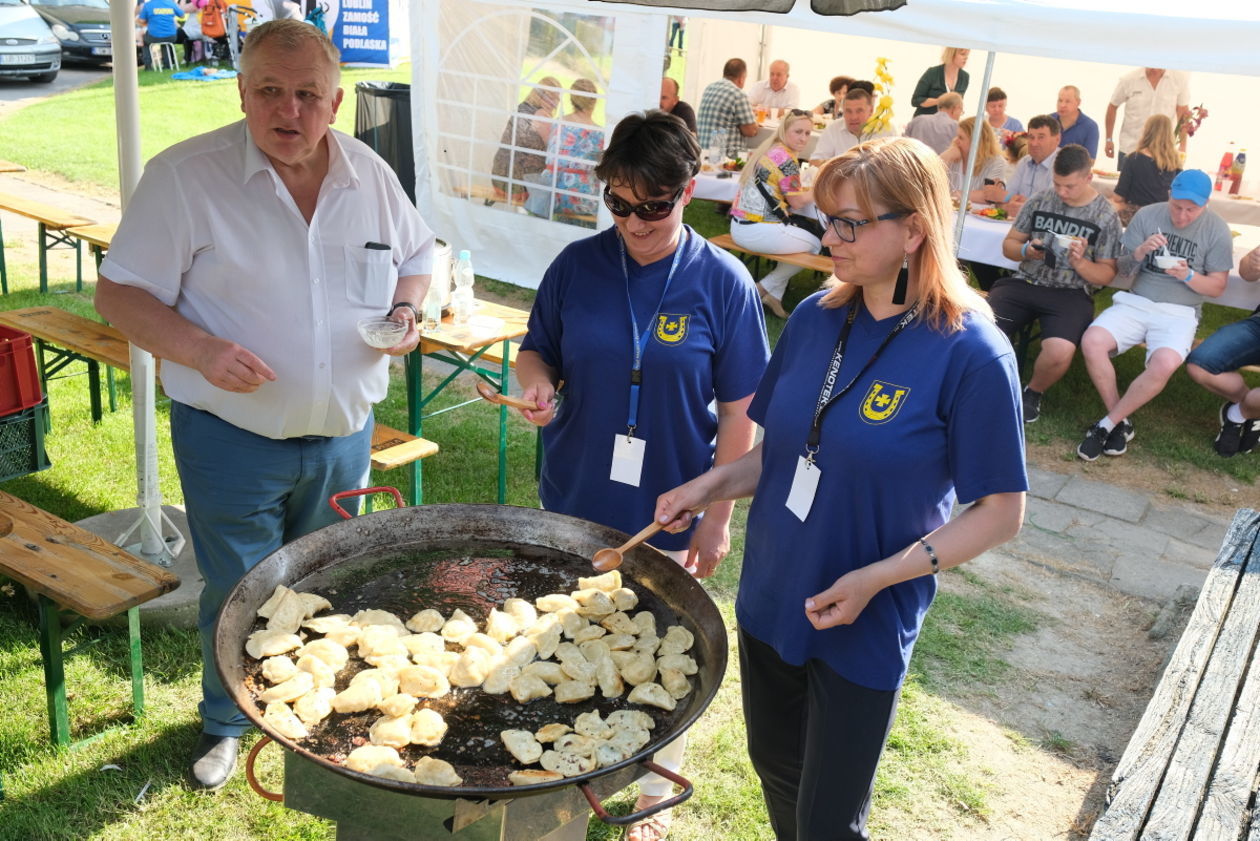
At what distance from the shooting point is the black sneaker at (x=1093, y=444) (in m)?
6.53

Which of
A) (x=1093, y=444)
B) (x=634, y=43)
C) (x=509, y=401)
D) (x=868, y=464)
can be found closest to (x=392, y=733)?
(x=509, y=401)

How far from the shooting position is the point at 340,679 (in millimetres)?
Result: 2148

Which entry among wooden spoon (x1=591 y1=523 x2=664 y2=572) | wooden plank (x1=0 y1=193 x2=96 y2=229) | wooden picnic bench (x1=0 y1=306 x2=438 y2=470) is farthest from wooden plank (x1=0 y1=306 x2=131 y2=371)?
wooden spoon (x1=591 y1=523 x2=664 y2=572)

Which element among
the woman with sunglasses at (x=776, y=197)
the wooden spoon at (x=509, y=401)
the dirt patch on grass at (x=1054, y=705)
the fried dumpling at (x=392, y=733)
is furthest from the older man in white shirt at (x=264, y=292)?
the woman with sunglasses at (x=776, y=197)

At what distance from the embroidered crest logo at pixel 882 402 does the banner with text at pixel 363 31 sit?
1851 centimetres

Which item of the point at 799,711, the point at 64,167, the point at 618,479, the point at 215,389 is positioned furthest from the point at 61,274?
the point at 799,711

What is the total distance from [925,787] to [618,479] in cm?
164

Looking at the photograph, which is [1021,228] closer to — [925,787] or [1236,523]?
[1236,523]

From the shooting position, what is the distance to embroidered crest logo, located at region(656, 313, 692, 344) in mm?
2699

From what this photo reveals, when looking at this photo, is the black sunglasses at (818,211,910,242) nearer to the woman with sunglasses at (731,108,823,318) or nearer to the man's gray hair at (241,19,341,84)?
the man's gray hair at (241,19,341,84)

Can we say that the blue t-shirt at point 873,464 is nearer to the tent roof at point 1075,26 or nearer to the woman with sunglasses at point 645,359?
the woman with sunglasses at point 645,359

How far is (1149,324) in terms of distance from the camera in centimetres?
689

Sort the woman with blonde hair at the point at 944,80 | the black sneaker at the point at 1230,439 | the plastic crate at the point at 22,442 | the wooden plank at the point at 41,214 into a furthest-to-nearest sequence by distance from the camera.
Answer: the woman with blonde hair at the point at 944,80 < the wooden plank at the point at 41,214 < the black sneaker at the point at 1230,439 < the plastic crate at the point at 22,442

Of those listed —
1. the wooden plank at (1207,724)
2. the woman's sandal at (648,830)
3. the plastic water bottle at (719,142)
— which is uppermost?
the plastic water bottle at (719,142)
